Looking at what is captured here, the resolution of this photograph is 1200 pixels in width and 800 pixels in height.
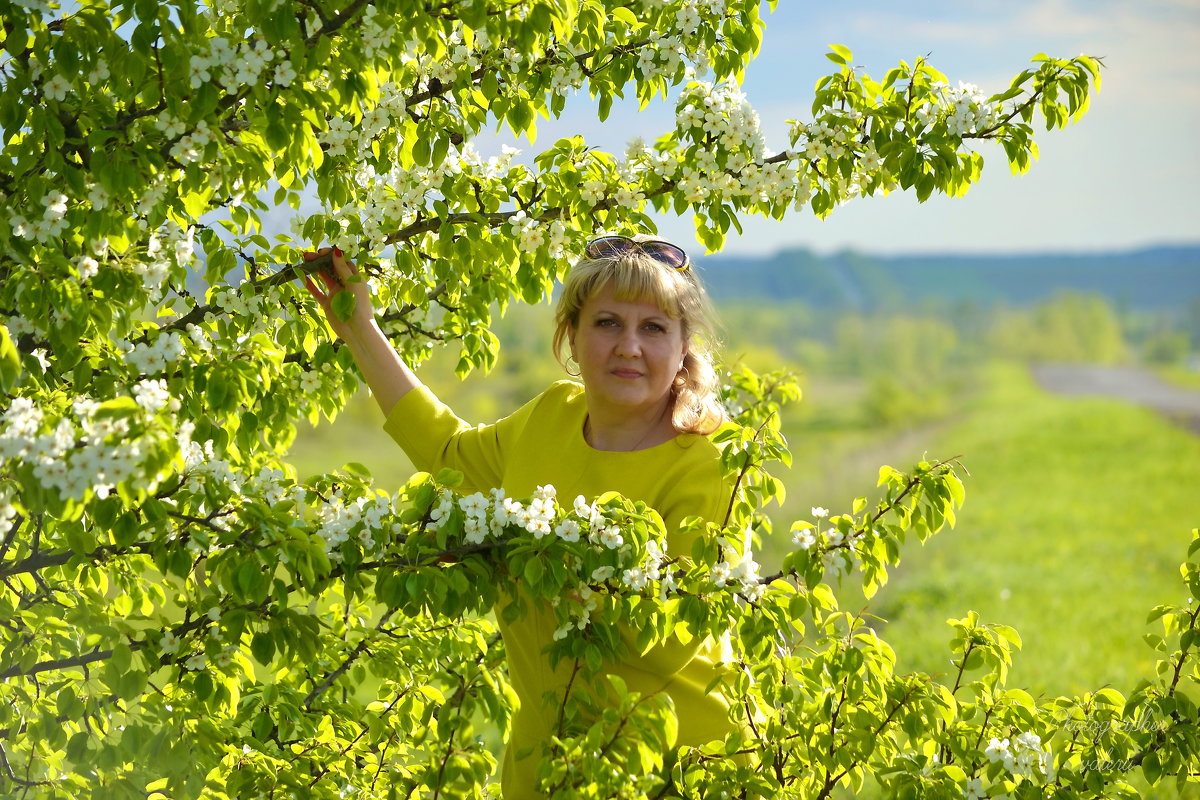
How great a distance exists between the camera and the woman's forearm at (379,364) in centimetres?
298

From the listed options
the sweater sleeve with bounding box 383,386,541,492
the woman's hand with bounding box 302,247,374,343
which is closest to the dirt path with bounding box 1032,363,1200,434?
the sweater sleeve with bounding box 383,386,541,492

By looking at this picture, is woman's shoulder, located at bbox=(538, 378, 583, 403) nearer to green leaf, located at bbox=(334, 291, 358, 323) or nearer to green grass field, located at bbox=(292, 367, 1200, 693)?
green leaf, located at bbox=(334, 291, 358, 323)

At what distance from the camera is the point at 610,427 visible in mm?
2893

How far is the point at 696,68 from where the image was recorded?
9.22ft

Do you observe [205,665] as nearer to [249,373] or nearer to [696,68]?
[249,373]

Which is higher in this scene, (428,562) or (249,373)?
(249,373)

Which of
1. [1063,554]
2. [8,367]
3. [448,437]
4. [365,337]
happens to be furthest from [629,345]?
[1063,554]

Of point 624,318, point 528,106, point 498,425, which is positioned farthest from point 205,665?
point 528,106

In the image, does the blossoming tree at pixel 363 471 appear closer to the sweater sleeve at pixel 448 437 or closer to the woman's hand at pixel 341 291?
the woman's hand at pixel 341 291

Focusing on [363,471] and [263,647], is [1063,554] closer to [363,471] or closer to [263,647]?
[363,471]

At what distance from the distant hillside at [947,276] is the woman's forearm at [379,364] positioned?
114 metres

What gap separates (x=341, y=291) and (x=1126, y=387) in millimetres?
50727

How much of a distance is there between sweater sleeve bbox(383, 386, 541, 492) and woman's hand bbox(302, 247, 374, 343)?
0.24 metres

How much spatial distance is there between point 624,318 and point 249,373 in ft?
3.24
